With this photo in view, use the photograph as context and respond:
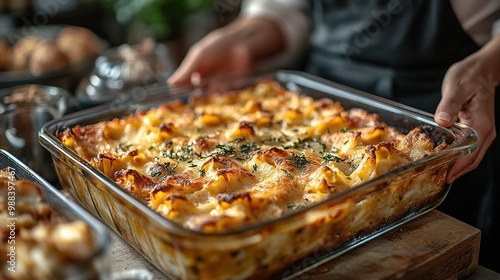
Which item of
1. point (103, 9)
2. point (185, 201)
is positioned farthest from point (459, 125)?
point (103, 9)

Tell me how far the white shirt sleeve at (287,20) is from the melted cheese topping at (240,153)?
616 mm

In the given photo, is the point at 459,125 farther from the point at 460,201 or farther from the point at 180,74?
the point at 180,74

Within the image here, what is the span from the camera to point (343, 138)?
4.98 ft

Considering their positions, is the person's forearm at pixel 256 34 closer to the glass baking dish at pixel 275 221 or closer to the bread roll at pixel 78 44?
the bread roll at pixel 78 44

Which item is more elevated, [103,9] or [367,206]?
[103,9]

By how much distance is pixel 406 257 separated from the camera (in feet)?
4.00

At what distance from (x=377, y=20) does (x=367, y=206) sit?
95 cm

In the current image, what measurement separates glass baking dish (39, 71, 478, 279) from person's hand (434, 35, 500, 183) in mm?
46

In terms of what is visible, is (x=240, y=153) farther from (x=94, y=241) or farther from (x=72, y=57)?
(x=72, y=57)

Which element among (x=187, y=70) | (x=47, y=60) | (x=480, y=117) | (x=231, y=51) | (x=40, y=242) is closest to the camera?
(x=40, y=242)

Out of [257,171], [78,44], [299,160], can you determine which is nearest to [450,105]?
[299,160]

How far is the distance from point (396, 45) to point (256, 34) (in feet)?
2.11

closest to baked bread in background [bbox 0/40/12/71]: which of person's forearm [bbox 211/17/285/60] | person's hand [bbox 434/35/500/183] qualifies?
person's forearm [bbox 211/17/285/60]

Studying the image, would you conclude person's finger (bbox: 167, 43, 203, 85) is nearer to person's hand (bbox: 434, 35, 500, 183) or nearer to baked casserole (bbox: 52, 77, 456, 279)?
baked casserole (bbox: 52, 77, 456, 279)
